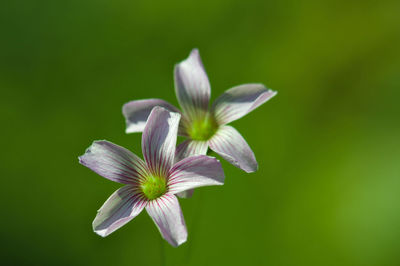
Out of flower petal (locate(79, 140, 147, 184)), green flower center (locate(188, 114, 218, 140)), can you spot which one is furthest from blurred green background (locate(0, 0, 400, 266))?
flower petal (locate(79, 140, 147, 184))

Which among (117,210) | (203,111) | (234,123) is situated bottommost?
(234,123)

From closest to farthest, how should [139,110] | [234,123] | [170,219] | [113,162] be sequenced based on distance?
[170,219] < [113,162] < [139,110] < [234,123]

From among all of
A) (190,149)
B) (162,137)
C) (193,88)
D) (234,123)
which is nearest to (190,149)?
(190,149)

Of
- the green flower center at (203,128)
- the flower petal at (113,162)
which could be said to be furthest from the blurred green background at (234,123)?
the flower petal at (113,162)

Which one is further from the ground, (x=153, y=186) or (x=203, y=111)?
(x=203, y=111)

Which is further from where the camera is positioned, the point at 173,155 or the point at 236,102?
the point at 236,102

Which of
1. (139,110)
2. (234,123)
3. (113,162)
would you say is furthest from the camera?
(234,123)

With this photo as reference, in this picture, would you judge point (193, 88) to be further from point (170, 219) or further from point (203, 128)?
point (170, 219)

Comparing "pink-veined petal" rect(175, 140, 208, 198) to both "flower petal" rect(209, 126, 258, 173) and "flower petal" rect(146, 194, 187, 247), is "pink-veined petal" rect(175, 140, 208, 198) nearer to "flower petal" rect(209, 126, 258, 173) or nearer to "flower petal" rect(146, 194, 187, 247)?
"flower petal" rect(209, 126, 258, 173)
